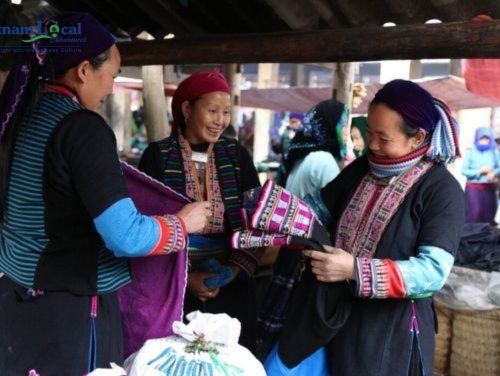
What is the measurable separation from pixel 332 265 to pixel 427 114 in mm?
599

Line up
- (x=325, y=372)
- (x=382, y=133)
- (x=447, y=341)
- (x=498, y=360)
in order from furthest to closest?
1. (x=447, y=341)
2. (x=498, y=360)
3. (x=325, y=372)
4. (x=382, y=133)

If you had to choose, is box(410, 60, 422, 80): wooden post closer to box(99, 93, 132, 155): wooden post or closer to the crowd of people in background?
box(99, 93, 132, 155): wooden post

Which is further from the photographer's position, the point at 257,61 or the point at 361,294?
the point at 257,61

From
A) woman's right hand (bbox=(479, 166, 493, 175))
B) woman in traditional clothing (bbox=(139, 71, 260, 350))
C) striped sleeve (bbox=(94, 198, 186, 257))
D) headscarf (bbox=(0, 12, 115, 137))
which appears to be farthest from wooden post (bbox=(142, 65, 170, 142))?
woman's right hand (bbox=(479, 166, 493, 175))

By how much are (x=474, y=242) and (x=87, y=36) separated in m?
3.21

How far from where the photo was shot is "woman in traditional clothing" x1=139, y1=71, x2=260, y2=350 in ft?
8.50

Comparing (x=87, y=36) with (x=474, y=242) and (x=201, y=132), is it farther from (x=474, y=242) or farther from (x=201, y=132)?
(x=474, y=242)

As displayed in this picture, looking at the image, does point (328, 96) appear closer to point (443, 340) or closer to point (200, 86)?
point (443, 340)

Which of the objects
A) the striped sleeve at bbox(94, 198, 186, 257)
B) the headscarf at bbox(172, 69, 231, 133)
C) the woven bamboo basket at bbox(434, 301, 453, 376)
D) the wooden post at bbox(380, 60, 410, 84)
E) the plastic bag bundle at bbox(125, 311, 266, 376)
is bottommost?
the woven bamboo basket at bbox(434, 301, 453, 376)

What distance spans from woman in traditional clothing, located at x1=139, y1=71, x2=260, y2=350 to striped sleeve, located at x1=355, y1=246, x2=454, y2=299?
873 millimetres

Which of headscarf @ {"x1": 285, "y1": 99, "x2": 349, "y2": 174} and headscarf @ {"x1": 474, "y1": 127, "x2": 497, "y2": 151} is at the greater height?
headscarf @ {"x1": 285, "y1": 99, "x2": 349, "y2": 174}

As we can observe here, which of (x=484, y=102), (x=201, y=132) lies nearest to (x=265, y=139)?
(x=484, y=102)

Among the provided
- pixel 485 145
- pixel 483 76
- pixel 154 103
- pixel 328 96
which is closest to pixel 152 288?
pixel 154 103

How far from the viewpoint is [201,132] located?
2623 millimetres
